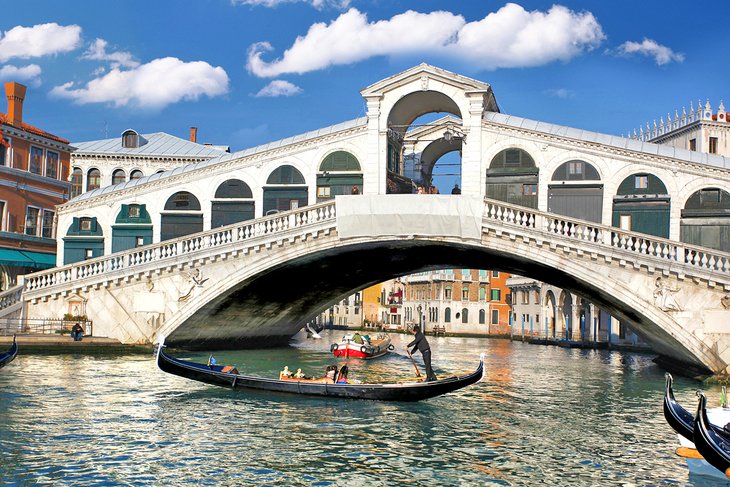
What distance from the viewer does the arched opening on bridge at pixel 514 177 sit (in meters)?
26.0

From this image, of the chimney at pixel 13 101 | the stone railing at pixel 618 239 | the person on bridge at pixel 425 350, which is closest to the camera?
the person on bridge at pixel 425 350

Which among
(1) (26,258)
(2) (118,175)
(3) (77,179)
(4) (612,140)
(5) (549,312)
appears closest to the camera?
(4) (612,140)

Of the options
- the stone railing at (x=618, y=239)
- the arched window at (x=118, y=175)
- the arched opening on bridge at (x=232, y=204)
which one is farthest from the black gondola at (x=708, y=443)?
the arched window at (x=118, y=175)

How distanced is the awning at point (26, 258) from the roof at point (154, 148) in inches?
424

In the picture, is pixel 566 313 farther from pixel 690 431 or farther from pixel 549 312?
pixel 690 431

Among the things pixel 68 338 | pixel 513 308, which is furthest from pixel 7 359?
pixel 513 308

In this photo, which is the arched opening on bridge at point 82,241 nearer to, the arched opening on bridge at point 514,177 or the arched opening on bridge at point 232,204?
the arched opening on bridge at point 232,204

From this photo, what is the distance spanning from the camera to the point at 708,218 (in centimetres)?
2441

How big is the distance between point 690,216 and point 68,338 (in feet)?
63.1

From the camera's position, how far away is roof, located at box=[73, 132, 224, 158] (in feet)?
140

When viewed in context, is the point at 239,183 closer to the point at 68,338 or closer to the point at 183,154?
the point at 68,338

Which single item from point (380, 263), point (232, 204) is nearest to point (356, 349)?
point (380, 263)

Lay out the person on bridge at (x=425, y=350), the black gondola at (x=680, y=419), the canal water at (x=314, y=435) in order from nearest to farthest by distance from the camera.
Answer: the canal water at (x=314, y=435)
the black gondola at (x=680, y=419)
the person on bridge at (x=425, y=350)

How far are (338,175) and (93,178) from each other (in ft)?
66.3
